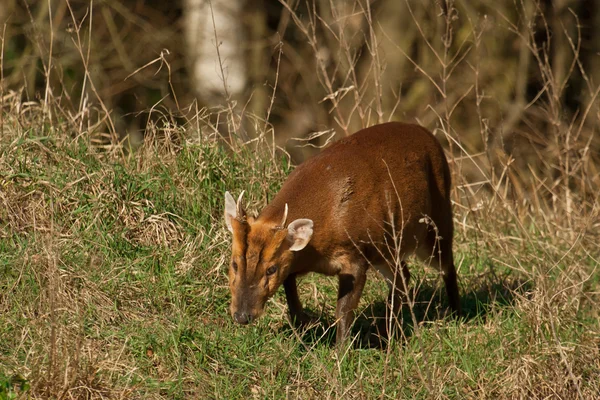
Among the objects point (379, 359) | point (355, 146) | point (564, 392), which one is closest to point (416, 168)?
point (355, 146)

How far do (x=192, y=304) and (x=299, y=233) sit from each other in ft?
3.08

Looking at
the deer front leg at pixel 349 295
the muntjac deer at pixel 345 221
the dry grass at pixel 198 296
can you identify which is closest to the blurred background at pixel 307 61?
the dry grass at pixel 198 296

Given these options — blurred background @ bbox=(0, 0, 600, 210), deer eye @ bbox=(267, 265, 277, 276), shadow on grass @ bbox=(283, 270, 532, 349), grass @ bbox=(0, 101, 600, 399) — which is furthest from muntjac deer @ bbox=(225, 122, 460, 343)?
blurred background @ bbox=(0, 0, 600, 210)

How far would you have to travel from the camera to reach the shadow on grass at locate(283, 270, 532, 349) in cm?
626

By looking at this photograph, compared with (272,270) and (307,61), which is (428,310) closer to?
(272,270)

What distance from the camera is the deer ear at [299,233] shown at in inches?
226

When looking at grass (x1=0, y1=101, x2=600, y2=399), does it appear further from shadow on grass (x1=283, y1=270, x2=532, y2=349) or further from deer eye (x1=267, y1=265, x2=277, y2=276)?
deer eye (x1=267, y1=265, x2=277, y2=276)

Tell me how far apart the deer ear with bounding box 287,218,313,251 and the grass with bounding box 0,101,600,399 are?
529 millimetres

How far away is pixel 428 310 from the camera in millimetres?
6996

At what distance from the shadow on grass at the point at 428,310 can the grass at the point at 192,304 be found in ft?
0.07

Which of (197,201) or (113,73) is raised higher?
(197,201)

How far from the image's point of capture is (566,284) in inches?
268

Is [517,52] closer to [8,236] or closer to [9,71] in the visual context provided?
[9,71]

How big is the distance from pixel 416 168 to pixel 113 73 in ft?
30.5
